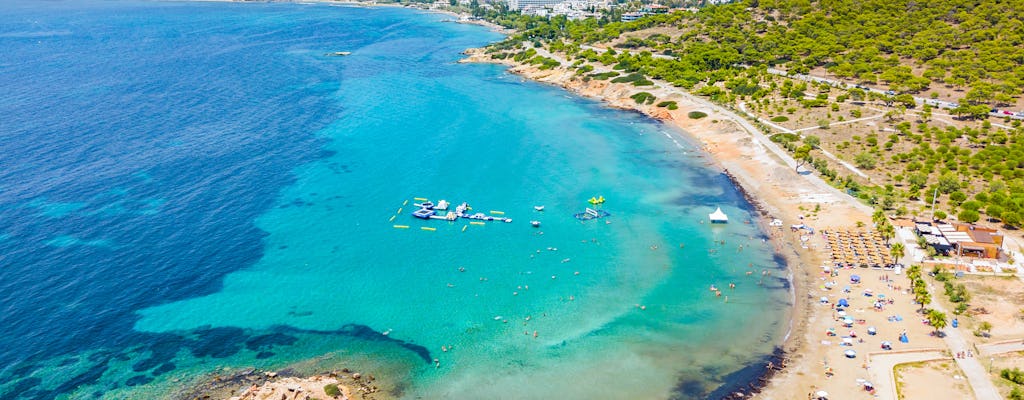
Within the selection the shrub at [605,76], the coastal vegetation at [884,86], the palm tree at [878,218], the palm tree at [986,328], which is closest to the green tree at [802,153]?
the coastal vegetation at [884,86]

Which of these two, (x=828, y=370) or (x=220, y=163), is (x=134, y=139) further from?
(x=828, y=370)

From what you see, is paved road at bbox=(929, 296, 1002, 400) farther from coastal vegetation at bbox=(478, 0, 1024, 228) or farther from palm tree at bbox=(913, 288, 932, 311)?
coastal vegetation at bbox=(478, 0, 1024, 228)

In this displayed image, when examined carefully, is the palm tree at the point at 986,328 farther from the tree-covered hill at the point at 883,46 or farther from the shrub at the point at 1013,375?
the tree-covered hill at the point at 883,46

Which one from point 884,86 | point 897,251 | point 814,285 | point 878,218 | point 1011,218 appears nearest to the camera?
point 814,285

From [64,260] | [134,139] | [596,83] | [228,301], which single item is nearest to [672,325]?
[228,301]

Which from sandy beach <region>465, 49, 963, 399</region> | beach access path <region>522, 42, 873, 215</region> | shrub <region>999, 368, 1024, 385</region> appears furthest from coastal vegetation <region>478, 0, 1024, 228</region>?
shrub <region>999, 368, 1024, 385</region>

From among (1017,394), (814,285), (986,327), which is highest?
(1017,394)

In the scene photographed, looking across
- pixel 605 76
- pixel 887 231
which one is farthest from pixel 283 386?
pixel 605 76

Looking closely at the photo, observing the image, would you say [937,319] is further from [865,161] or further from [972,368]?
[865,161]
